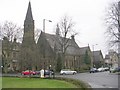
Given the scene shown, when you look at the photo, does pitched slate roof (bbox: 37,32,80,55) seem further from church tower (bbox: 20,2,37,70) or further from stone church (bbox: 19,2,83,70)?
church tower (bbox: 20,2,37,70)

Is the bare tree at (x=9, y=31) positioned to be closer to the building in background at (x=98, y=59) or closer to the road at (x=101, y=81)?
the road at (x=101, y=81)

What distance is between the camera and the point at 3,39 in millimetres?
66250

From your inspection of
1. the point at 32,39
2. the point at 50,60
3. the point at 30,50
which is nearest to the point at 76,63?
the point at 50,60

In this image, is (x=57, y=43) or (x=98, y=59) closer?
(x=57, y=43)

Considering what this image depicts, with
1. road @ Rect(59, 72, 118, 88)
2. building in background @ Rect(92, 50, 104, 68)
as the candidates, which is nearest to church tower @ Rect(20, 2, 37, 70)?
road @ Rect(59, 72, 118, 88)

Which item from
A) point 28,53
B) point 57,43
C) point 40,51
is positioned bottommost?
point 28,53

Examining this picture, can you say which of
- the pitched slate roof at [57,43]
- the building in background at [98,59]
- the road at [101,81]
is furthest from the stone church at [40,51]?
the road at [101,81]

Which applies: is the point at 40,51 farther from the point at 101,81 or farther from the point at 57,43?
the point at 101,81

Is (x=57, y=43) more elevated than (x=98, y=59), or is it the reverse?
(x=57, y=43)

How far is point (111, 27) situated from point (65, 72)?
18.3 metres

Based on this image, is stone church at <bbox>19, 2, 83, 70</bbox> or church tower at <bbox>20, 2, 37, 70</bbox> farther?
stone church at <bbox>19, 2, 83, 70</bbox>

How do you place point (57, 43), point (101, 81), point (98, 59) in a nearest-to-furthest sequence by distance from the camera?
point (101, 81), point (57, 43), point (98, 59)

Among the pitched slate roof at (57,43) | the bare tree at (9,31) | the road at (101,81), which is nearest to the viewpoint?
the road at (101,81)

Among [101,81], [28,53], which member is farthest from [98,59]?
[101,81]
